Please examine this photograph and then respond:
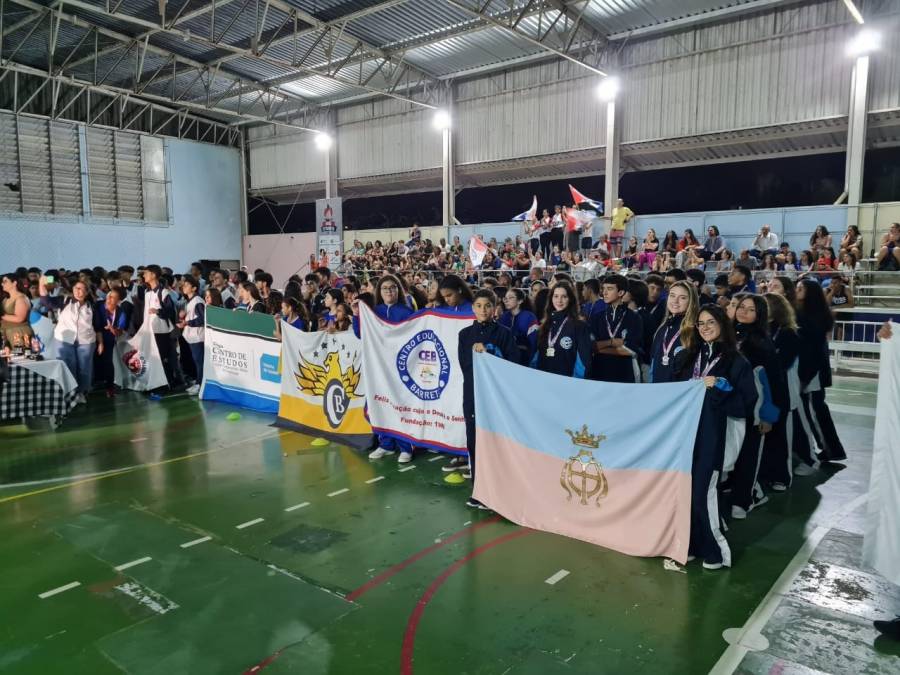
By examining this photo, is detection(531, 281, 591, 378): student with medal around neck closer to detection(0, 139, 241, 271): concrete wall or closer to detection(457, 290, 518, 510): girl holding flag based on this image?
detection(457, 290, 518, 510): girl holding flag

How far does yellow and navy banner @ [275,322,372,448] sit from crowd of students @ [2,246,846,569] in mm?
275

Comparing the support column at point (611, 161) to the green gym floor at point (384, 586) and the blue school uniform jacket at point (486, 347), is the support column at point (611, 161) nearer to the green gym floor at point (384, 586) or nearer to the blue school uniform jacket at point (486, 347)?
the green gym floor at point (384, 586)

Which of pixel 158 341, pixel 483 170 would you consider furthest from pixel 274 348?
pixel 483 170

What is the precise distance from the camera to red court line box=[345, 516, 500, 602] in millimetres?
3889

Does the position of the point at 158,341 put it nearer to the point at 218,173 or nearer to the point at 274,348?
the point at 274,348

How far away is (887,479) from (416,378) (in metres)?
4.01

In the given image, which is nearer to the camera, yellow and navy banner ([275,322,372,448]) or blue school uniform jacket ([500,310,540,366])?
blue school uniform jacket ([500,310,540,366])

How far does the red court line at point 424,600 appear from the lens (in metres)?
3.21

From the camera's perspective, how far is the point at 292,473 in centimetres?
616

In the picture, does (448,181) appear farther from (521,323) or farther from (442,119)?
(521,323)

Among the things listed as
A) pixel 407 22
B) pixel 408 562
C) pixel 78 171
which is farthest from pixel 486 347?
pixel 78 171

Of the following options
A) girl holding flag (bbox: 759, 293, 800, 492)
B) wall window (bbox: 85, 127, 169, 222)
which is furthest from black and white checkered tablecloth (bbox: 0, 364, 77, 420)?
wall window (bbox: 85, 127, 169, 222)

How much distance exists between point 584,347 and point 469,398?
3.42 feet

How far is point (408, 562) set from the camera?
4.27m
